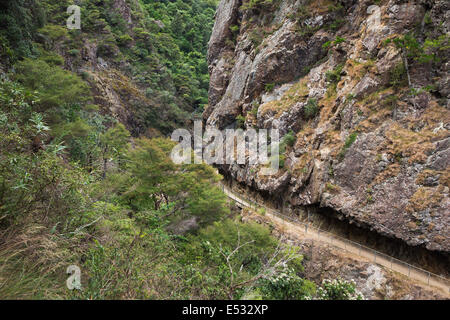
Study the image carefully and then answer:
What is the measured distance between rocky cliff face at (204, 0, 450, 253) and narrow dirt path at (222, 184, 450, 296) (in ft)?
3.75

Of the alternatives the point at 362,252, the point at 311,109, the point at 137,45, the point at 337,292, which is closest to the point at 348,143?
the point at 311,109

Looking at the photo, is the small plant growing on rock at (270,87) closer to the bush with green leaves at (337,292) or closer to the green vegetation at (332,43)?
the green vegetation at (332,43)

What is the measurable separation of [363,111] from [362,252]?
7772 mm

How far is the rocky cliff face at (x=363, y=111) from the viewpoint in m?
10.7

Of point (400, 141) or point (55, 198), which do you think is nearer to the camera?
point (55, 198)

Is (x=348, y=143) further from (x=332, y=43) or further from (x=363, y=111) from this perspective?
(x=332, y=43)

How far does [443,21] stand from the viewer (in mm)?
12000

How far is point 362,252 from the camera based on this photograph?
470 inches

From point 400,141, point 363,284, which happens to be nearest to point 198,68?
point 400,141

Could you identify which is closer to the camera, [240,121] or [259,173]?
[259,173]

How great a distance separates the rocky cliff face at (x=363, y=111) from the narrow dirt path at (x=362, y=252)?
3.75ft

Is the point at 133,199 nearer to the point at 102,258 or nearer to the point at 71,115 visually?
the point at 102,258
